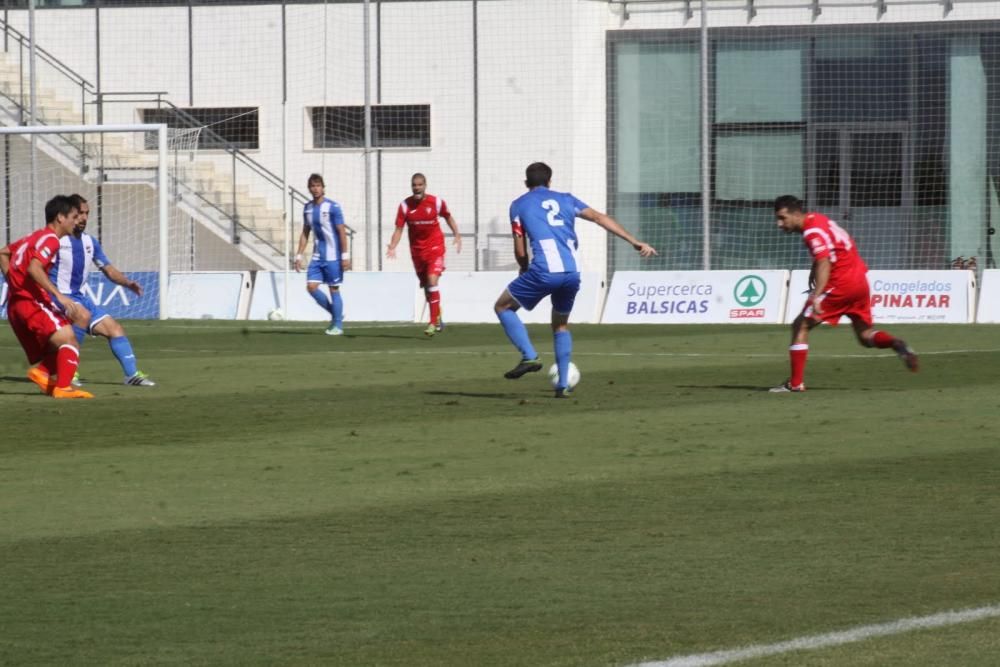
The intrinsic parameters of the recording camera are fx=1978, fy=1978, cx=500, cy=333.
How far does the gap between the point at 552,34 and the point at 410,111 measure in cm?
320

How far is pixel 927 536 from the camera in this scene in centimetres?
811

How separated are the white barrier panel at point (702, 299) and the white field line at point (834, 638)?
890 inches

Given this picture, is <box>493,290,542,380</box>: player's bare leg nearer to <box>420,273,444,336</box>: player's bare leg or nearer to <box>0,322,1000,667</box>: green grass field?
<box>0,322,1000,667</box>: green grass field

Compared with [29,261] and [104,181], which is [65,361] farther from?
[104,181]

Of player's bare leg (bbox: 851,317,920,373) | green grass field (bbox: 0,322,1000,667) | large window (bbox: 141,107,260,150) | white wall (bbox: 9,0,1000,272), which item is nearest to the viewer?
green grass field (bbox: 0,322,1000,667)

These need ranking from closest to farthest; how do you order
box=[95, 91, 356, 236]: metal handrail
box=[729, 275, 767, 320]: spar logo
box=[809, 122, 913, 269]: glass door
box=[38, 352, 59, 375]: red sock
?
1. box=[38, 352, 59, 375]: red sock
2. box=[729, 275, 767, 320]: spar logo
3. box=[809, 122, 913, 269]: glass door
4. box=[95, 91, 356, 236]: metal handrail

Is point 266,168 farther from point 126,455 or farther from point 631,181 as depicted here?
point 126,455

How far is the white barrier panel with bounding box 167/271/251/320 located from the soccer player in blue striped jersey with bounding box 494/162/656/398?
16.4 m

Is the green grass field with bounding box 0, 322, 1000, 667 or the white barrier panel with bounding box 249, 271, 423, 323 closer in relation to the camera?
the green grass field with bounding box 0, 322, 1000, 667

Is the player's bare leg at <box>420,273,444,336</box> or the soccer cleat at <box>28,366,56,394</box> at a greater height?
the player's bare leg at <box>420,273,444,336</box>

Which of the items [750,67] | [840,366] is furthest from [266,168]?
[840,366]

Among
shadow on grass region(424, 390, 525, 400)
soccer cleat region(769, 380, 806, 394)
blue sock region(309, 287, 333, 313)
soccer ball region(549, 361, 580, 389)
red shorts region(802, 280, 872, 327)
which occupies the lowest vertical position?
shadow on grass region(424, 390, 525, 400)

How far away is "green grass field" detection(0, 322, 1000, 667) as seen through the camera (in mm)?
6211

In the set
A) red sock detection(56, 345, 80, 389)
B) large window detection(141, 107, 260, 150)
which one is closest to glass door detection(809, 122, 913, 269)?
large window detection(141, 107, 260, 150)
